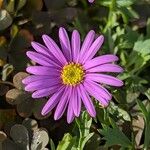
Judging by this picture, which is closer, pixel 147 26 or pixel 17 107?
pixel 17 107

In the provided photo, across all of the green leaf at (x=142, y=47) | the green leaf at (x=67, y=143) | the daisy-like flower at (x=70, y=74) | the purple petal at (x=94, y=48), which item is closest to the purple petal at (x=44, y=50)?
the daisy-like flower at (x=70, y=74)

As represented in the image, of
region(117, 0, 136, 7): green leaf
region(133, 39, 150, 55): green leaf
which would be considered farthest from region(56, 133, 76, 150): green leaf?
region(117, 0, 136, 7): green leaf

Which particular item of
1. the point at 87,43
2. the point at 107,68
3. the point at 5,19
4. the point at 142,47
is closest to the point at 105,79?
the point at 107,68

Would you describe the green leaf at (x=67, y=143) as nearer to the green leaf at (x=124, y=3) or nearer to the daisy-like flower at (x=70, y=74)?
the daisy-like flower at (x=70, y=74)

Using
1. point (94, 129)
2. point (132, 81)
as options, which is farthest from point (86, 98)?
point (132, 81)

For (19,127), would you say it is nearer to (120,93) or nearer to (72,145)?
(72,145)

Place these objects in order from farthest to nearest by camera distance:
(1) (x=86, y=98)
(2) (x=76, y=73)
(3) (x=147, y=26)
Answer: (3) (x=147, y=26) → (2) (x=76, y=73) → (1) (x=86, y=98)
